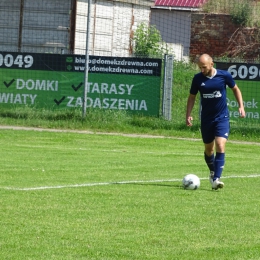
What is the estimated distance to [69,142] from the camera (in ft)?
65.4

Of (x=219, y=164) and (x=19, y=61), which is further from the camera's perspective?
(x=19, y=61)

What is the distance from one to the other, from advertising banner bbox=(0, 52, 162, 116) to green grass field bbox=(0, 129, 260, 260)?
18.8ft

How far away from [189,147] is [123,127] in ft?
12.0

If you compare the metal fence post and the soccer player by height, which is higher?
the metal fence post

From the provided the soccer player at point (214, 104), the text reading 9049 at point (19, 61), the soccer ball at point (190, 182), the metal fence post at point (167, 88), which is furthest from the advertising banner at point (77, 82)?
the soccer ball at point (190, 182)

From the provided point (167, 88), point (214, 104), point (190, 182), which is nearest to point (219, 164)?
point (190, 182)

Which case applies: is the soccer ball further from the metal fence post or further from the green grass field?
the metal fence post

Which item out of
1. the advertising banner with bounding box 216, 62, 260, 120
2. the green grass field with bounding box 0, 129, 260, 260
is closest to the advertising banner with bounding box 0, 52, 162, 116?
the advertising banner with bounding box 216, 62, 260, 120

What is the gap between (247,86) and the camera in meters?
22.9

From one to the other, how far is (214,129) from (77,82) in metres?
11.5

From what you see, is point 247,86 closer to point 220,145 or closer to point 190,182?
point 220,145

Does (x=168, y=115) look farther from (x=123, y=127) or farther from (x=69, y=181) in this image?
(x=69, y=181)

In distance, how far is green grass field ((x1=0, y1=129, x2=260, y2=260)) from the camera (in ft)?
24.3

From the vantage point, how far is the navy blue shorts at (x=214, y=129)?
12742 millimetres
